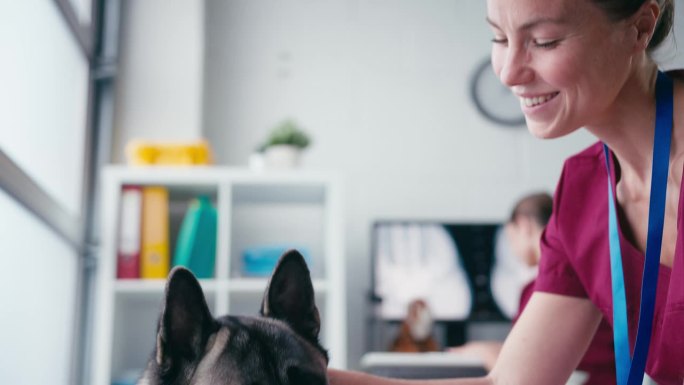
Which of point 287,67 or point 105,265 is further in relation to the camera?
point 287,67

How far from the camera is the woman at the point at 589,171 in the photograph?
1.16 metres

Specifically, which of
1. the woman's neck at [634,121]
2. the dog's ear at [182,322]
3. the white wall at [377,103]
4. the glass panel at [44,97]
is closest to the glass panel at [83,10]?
the glass panel at [44,97]

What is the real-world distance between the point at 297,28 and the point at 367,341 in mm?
Result: 1653

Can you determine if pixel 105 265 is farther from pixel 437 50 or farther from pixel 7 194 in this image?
pixel 437 50

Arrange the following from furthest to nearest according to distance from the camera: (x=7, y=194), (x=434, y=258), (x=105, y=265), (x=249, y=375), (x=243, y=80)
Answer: (x=243, y=80) < (x=434, y=258) < (x=105, y=265) < (x=7, y=194) < (x=249, y=375)

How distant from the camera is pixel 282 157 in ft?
10.2

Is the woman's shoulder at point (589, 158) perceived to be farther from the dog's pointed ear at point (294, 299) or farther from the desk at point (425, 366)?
the desk at point (425, 366)

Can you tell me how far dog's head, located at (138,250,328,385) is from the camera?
42.6 inches

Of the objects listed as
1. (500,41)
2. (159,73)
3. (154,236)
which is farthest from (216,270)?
(500,41)

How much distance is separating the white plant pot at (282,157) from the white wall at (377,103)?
23.7 inches

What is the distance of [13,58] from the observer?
2.23 meters

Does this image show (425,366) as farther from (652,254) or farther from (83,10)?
(83,10)

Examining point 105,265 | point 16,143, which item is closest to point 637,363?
point 16,143

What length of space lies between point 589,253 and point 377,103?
2568 mm
